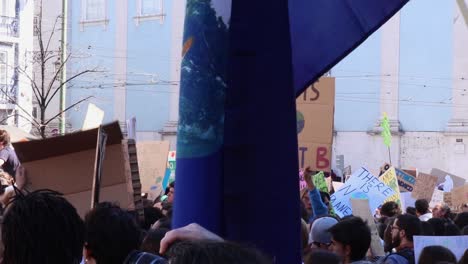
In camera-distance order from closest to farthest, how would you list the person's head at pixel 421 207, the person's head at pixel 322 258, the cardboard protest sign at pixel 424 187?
the person's head at pixel 322 258 < the person's head at pixel 421 207 < the cardboard protest sign at pixel 424 187

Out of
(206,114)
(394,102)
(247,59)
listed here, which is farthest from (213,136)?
(394,102)

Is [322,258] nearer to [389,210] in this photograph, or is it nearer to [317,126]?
[389,210]

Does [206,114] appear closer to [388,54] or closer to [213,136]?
[213,136]

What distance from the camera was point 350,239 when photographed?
5004mm

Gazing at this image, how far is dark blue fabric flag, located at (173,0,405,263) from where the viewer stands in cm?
280

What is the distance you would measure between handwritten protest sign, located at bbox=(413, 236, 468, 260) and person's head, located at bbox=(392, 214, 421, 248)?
15.6 inches

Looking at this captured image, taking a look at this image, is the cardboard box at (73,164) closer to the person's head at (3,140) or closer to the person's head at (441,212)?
the person's head at (3,140)

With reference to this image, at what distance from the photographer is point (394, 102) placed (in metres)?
40.4

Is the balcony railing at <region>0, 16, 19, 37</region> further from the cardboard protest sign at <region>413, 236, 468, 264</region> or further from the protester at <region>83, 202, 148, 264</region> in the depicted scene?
the protester at <region>83, 202, 148, 264</region>

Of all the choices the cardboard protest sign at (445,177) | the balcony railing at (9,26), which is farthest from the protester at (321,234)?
the balcony railing at (9,26)

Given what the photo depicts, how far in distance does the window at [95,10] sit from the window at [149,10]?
6.60 ft

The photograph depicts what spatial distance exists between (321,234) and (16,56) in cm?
3221

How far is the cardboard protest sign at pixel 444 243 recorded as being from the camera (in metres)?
5.43

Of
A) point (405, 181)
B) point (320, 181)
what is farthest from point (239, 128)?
point (405, 181)
